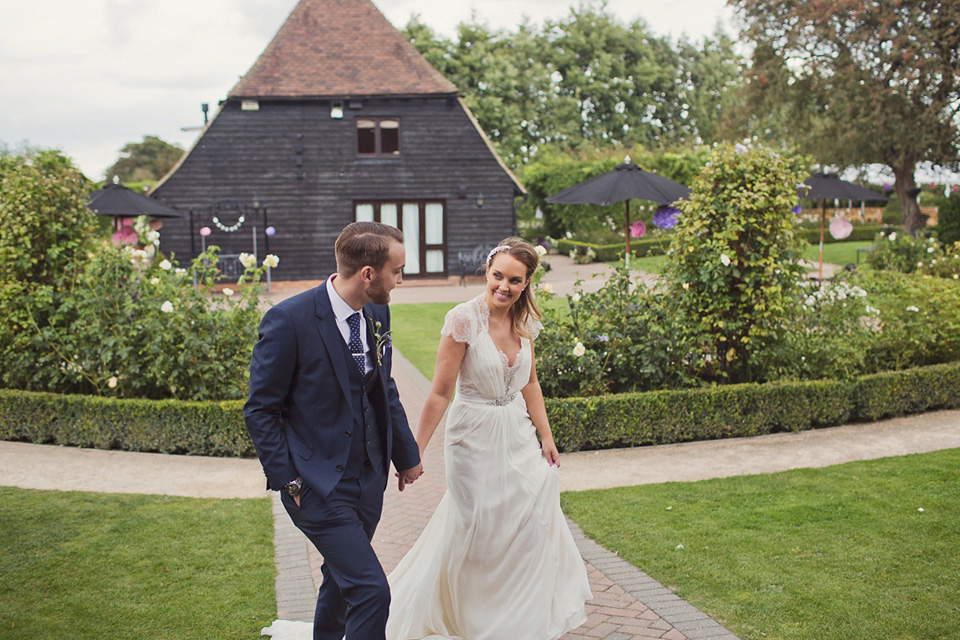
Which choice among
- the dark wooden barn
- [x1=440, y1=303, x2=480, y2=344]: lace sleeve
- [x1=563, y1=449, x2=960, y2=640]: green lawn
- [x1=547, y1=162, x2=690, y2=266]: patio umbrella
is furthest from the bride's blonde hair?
the dark wooden barn

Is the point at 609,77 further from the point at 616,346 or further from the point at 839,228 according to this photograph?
the point at 616,346

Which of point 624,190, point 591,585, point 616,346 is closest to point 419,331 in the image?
point 624,190

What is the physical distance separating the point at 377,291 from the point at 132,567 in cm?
279

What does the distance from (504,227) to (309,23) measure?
813 centimetres

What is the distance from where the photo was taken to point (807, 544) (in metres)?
5.22

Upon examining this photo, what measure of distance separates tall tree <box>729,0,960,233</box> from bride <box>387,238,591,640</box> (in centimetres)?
2440

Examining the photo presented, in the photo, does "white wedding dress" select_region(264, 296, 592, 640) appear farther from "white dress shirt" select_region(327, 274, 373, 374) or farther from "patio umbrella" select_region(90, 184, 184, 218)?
"patio umbrella" select_region(90, 184, 184, 218)

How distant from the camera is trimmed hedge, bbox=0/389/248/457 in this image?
24.4ft

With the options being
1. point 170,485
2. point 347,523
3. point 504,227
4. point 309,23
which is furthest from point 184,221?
point 347,523

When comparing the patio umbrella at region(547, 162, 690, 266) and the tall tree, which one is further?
the tall tree

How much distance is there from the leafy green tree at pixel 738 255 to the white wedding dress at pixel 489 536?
4.16 m

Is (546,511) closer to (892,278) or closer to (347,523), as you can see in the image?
(347,523)

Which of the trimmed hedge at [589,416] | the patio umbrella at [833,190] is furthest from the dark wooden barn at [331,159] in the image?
the trimmed hedge at [589,416]

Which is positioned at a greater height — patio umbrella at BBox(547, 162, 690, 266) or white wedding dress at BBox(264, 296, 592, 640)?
patio umbrella at BBox(547, 162, 690, 266)
